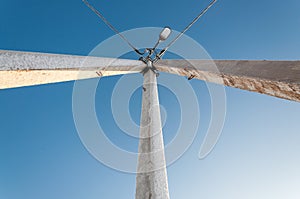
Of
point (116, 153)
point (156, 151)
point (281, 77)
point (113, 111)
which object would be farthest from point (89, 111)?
point (281, 77)

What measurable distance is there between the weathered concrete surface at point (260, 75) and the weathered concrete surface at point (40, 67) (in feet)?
4.74

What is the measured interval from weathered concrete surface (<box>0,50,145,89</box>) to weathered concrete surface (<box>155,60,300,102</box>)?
4.74 ft

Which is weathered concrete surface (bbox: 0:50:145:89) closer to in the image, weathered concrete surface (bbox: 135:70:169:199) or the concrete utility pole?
the concrete utility pole

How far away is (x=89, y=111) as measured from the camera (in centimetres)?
467

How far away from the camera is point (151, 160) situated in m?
2.08

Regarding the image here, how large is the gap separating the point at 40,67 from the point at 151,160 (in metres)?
1.44

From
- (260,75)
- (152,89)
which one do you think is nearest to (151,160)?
(260,75)

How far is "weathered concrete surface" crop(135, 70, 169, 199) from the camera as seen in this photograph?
6.16 ft

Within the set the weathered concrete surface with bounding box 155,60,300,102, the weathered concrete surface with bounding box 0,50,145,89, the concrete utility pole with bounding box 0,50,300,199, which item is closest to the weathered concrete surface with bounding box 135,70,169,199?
the concrete utility pole with bounding box 0,50,300,199

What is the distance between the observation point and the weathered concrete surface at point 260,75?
156 cm

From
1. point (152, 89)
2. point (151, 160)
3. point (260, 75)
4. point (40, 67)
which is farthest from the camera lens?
point (152, 89)

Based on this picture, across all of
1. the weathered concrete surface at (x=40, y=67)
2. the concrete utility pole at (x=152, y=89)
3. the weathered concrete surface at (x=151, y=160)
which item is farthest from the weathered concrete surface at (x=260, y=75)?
the weathered concrete surface at (x=40, y=67)

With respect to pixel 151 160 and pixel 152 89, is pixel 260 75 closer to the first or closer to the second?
pixel 151 160

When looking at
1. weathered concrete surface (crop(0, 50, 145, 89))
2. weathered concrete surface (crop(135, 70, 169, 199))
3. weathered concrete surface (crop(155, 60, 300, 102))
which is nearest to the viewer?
weathered concrete surface (crop(155, 60, 300, 102))
